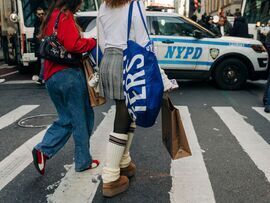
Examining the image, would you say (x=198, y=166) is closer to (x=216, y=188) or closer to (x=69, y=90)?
(x=216, y=188)

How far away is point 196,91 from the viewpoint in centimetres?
927

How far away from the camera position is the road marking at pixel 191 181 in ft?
10.9

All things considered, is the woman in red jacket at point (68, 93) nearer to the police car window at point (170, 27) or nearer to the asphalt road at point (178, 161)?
the asphalt road at point (178, 161)

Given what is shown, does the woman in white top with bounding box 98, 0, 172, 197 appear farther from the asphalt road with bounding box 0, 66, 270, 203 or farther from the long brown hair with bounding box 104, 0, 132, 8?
the asphalt road with bounding box 0, 66, 270, 203

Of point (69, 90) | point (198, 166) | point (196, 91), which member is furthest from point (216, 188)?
point (196, 91)

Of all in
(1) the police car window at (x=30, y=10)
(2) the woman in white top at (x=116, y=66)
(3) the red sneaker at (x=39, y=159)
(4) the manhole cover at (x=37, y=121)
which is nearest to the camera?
(2) the woman in white top at (x=116, y=66)

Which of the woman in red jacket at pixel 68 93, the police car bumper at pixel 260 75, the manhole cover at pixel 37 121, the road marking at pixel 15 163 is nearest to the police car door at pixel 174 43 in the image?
the police car bumper at pixel 260 75

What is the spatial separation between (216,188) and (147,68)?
1362 millimetres

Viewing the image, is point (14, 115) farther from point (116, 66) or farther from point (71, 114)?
point (116, 66)

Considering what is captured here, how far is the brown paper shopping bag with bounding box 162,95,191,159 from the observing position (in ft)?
10.4

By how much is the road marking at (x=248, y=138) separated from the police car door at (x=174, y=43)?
2092 mm

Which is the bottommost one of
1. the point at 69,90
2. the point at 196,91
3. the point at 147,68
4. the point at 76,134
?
the point at 196,91

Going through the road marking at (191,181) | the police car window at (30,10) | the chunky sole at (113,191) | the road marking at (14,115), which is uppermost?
the police car window at (30,10)

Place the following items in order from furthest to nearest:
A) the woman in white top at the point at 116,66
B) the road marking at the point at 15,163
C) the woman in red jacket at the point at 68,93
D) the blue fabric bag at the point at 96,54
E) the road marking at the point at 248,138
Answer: the road marking at the point at 248,138 < the road marking at the point at 15,163 < the blue fabric bag at the point at 96,54 < the woman in red jacket at the point at 68,93 < the woman in white top at the point at 116,66
